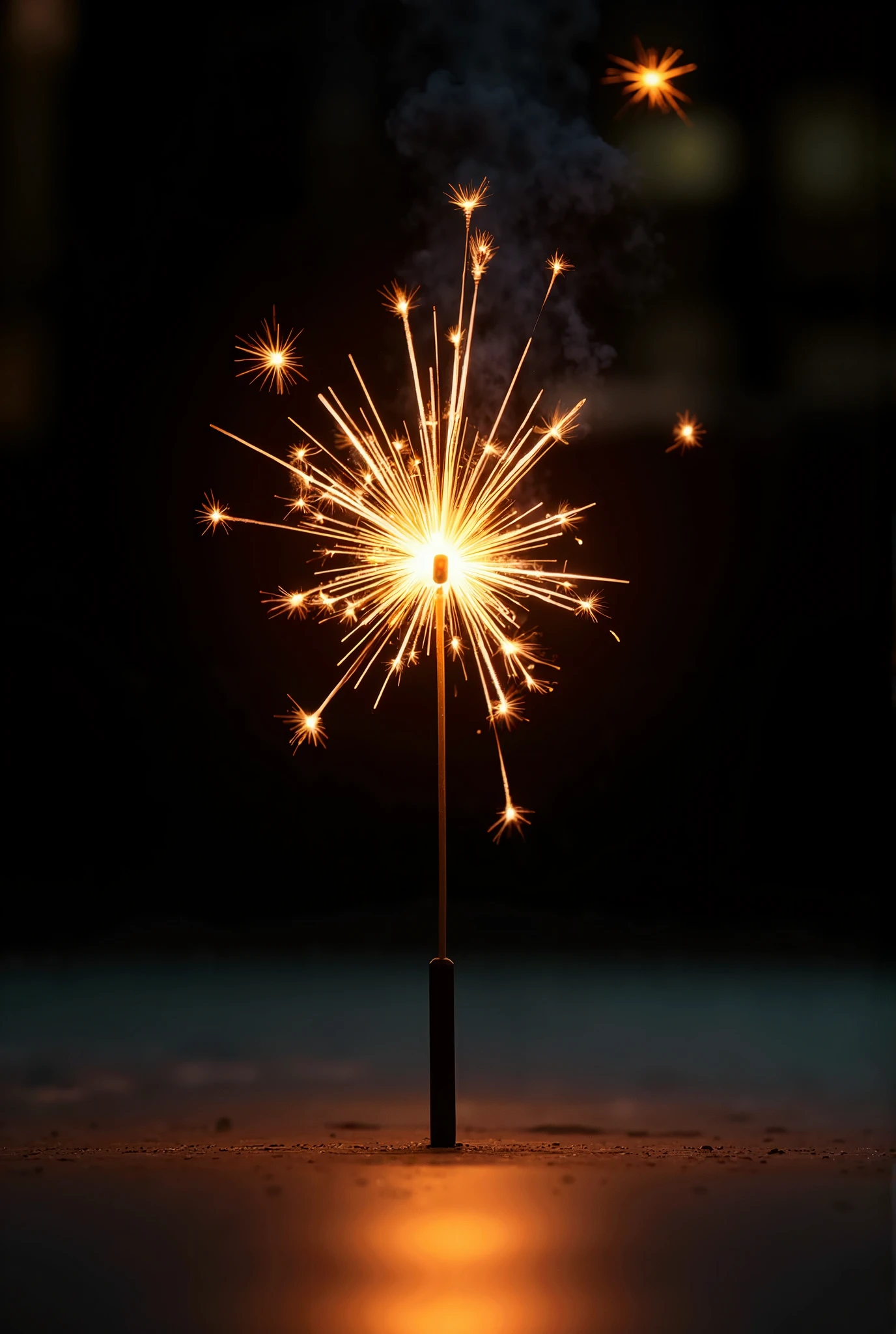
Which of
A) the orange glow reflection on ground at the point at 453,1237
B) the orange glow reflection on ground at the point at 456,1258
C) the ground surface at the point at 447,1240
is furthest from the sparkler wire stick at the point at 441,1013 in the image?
the orange glow reflection on ground at the point at 453,1237

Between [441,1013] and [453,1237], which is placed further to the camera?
[441,1013]

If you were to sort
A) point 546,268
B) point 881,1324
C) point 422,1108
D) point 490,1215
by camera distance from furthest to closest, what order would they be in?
point 546,268, point 422,1108, point 490,1215, point 881,1324

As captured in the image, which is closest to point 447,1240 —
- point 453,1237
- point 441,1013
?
point 453,1237

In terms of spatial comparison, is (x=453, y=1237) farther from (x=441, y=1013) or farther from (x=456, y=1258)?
(x=441, y=1013)

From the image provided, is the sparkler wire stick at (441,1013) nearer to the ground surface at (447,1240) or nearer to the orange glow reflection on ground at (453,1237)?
the ground surface at (447,1240)

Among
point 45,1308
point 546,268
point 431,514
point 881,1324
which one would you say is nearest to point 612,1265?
point 881,1324

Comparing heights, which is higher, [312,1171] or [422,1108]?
[422,1108]

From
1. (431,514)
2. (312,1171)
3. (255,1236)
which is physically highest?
(431,514)

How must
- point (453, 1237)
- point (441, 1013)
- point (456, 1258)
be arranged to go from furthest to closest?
point (441, 1013) → point (453, 1237) → point (456, 1258)

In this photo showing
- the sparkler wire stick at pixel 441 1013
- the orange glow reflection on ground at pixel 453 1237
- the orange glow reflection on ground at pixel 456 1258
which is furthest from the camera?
the sparkler wire stick at pixel 441 1013

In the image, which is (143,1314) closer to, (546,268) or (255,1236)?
(255,1236)

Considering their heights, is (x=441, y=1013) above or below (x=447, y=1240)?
above
